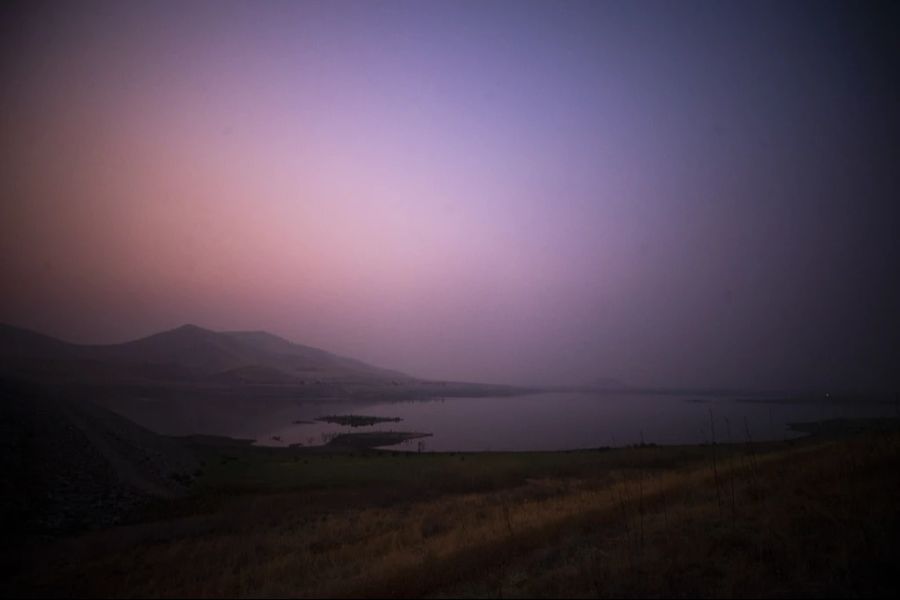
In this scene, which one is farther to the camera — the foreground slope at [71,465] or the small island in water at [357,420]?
the small island in water at [357,420]

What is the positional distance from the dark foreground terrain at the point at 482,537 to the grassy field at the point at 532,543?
0.05 m

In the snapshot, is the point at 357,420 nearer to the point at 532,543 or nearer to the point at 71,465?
the point at 71,465

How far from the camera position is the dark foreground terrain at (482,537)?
6871mm

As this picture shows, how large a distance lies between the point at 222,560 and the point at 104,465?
1564cm

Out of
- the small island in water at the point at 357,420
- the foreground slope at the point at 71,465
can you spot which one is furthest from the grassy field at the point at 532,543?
the small island in water at the point at 357,420

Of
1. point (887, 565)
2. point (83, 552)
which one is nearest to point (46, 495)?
point (83, 552)

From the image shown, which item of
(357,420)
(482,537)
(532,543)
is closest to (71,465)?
(482,537)

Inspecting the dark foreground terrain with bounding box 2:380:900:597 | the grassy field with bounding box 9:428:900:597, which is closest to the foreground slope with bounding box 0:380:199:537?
the dark foreground terrain with bounding box 2:380:900:597

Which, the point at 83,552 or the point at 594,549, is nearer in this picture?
the point at 594,549

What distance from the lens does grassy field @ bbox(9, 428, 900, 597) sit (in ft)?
22.2

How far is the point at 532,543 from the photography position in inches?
376

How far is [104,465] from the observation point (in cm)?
2169

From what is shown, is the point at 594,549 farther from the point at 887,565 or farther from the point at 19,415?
the point at 19,415

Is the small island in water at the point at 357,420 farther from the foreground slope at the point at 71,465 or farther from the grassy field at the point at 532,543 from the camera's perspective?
the grassy field at the point at 532,543
